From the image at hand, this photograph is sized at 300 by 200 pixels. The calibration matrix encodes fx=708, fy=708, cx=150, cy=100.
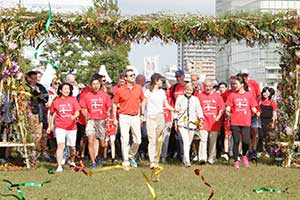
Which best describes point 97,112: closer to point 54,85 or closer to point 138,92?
point 138,92

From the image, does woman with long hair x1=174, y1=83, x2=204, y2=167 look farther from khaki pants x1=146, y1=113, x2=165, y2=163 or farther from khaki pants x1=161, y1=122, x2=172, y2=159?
khaki pants x1=161, y1=122, x2=172, y2=159

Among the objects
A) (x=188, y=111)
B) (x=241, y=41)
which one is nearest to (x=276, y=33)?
(x=241, y=41)

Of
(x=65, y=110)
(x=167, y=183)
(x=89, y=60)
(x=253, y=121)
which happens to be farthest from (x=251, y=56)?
(x=167, y=183)

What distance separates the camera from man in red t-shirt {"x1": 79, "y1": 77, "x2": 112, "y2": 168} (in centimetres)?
1345

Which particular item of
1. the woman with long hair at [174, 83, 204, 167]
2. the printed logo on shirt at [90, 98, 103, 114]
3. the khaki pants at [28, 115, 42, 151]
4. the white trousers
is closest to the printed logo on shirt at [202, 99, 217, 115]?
the woman with long hair at [174, 83, 204, 167]

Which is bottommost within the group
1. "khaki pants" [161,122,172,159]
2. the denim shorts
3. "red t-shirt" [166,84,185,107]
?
"khaki pants" [161,122,172,159]

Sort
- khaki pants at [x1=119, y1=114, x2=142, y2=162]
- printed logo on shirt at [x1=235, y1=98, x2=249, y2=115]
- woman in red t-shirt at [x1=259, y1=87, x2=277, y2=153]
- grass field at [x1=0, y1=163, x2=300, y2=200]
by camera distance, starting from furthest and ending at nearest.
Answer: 1. woman in red t-shirt at [x1=259, y1=87, x2=277, y2=153]
2. printed logo on shirt at [x1=235, y1=98, x2=249, y2=115]
3. khaki pants at [x1=119, y1=114, x2=142, y2=162]
4. grass field at [x1=0, y1=163, x2=300, y2=200]

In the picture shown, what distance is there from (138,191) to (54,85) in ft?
17.9

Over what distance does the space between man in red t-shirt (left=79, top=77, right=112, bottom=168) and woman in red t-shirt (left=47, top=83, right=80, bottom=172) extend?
1.14 ft

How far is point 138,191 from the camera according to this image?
1009 cm

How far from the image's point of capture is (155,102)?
13664mm

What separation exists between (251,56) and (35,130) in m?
25.0

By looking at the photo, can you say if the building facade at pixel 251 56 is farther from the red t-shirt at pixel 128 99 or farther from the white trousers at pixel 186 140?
the red t-shirt at pixel 128 99

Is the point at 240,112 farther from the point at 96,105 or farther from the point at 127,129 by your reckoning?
the point at 96,105
